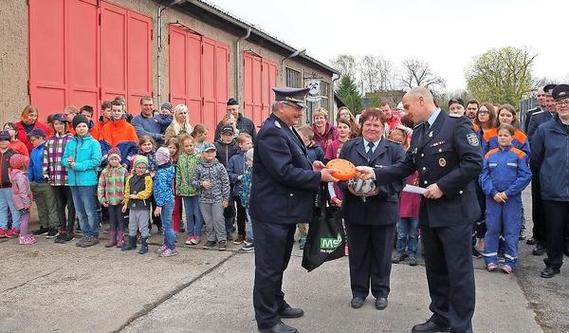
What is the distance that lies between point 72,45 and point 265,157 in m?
6.61

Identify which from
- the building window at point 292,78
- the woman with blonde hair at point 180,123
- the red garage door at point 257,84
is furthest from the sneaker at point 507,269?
the building window at point 292,78

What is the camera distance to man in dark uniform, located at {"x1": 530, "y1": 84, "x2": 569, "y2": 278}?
5.75 m

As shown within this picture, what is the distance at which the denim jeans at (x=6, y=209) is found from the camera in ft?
24.2

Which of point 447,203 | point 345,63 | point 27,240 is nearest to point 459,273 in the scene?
point 447,203

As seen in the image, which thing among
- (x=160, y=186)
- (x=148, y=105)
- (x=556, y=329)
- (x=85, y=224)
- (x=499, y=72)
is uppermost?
(x=499, y=72)

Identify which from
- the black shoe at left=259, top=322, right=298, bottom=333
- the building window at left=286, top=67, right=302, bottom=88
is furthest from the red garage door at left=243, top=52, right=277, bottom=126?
the black shoe at left=259, top=322, right=298, bottom=333

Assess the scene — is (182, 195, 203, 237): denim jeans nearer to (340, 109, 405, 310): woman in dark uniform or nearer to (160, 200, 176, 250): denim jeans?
(160, 200, 176, 250): denim jeans

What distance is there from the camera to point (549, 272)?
5.80 m

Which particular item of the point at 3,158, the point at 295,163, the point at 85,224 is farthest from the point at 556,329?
the point at 3,158

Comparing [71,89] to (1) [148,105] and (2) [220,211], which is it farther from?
(2) [220,211]

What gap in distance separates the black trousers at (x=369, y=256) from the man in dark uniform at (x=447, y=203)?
63cm

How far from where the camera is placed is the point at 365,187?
179 inches

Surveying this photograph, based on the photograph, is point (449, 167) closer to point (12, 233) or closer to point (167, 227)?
point (167, 227)

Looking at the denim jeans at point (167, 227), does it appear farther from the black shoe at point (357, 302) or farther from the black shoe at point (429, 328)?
the black shoe at point (429, 328)
